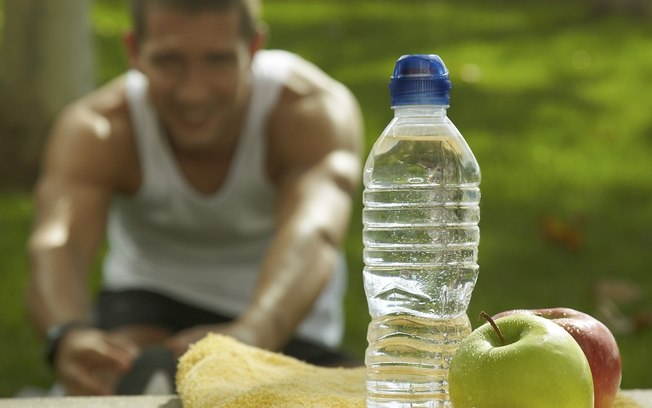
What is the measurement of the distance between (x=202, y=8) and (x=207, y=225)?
79cm

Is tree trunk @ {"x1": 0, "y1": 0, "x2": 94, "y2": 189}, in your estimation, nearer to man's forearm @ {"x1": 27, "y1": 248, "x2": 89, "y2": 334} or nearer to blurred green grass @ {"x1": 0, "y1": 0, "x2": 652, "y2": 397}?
blurred green grass @ {"x1": 0, "y1": 0, "x2": 652, "y2": 397}

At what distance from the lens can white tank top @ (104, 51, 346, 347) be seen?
4684 millimetres

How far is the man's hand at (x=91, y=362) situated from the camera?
137 inches

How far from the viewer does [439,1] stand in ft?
38.8

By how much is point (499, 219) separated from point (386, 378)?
4.85 m

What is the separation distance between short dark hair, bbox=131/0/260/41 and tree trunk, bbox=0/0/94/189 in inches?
136

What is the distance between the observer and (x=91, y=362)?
3.57 m

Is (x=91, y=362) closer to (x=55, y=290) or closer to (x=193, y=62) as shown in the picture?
(x=55, y=290)

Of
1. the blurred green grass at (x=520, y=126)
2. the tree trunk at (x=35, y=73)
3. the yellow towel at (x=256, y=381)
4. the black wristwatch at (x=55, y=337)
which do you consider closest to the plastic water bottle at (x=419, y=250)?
the yellow towel at (x=256, y=381)

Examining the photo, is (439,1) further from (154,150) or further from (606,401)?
(606,401)

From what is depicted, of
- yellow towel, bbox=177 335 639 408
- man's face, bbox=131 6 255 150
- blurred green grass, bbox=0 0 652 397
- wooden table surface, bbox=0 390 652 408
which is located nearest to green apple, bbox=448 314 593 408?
yellow towel, bbox=177 335 639 408

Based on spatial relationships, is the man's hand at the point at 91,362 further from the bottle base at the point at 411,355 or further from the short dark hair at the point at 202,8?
the short dark hair at the point at 202,8

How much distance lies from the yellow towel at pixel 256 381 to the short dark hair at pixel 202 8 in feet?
6.09

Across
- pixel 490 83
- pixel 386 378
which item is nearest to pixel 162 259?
pixel 386 378
